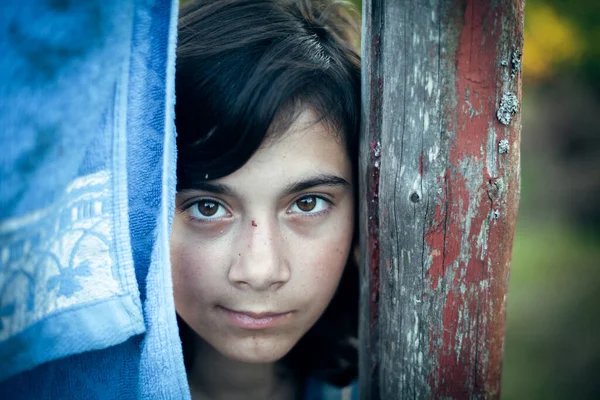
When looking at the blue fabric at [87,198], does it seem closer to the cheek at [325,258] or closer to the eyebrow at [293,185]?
the eyebrow at [293,185]

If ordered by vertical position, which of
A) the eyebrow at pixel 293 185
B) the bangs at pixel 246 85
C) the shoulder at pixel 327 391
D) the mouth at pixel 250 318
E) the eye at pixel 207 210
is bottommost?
the shoulder at pixel 327 391

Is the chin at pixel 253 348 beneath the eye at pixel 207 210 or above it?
beneath

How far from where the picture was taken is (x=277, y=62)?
3.76 ft

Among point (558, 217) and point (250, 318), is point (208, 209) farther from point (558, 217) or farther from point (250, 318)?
point (558, 217)

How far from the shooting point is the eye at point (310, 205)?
1.21m

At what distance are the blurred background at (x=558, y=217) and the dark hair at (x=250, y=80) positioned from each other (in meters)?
2.31

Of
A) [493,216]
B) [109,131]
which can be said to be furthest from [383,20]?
[109,131]

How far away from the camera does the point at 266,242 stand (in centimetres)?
111

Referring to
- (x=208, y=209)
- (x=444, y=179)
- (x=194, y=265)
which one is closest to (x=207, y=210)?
(x=208, y=209)

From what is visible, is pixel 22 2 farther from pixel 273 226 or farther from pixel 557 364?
pixel 557 364

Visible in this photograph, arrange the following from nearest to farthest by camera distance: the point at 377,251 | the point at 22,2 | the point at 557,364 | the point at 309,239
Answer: the point at 22,2 < the point at 377,251 < the point at 309,239 < the point at 557,364

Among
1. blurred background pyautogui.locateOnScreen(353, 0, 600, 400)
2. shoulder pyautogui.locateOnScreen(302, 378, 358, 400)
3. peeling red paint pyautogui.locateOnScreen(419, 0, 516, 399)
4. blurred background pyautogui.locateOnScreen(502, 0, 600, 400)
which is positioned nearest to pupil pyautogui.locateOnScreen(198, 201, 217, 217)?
peeling red paint pyautogui.locateOnScreen(419, 0, 516, 399)

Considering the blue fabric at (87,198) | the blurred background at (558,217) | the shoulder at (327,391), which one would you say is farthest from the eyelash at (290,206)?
the blurred background at (558,217)

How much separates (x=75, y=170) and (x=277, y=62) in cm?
49
